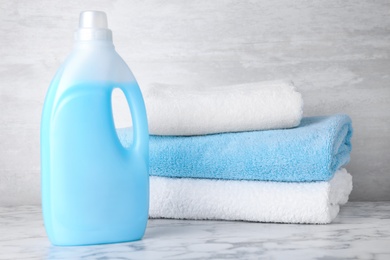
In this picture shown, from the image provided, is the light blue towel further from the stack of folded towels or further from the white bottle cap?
the white bottle cap

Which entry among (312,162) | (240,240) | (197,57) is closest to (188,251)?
(240,240)

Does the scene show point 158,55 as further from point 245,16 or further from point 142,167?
point 142,167

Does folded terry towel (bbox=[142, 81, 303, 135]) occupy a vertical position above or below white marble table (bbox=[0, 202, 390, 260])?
above

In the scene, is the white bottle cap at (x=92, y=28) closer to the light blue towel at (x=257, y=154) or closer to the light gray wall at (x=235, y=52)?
the light blue towel at (x=257, y=154)

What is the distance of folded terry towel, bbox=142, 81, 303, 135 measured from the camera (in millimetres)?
983

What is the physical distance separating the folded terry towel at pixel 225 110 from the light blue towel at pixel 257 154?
0.04 ft

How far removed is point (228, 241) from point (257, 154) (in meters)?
0.16

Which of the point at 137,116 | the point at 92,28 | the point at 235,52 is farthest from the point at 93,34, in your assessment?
the point at 235,52

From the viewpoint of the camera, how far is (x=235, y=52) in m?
1.23

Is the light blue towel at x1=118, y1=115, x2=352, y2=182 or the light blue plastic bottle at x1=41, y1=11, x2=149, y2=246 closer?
the light blue plastic bottle at x1=41, y1=11, x2=149, y2=246

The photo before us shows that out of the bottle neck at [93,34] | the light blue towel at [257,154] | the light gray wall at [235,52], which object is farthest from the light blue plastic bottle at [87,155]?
the light gray wall at [235,52]

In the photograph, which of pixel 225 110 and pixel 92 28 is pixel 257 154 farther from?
pixel 92 28

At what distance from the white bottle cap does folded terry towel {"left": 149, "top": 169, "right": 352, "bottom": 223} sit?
11.0 inches

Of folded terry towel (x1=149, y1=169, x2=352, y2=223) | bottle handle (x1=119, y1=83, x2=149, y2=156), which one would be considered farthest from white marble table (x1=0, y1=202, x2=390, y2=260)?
bottle handle (x1=119, y1=83, x2=149, y2=156)
